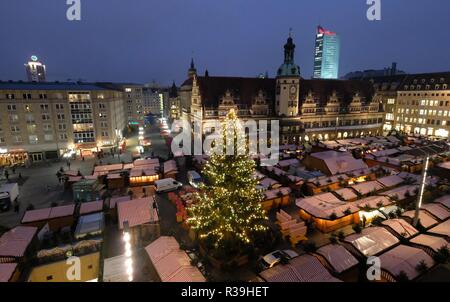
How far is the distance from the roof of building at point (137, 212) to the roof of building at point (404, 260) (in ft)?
54.3

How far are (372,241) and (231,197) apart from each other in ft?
32.2

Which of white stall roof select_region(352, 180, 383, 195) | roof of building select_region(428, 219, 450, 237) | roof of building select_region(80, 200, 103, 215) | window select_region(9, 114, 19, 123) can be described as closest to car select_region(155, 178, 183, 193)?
roof of building select_region(80, 200, 103, 215)

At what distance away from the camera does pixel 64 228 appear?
21719 mm

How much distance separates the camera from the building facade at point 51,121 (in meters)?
45.2

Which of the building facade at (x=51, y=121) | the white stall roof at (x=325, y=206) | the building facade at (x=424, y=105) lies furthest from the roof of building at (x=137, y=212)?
the building facade at (x=424, y=105)

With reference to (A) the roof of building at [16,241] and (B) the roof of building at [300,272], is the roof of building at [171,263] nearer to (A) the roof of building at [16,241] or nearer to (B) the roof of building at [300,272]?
(B) the roof of building at [300,272]

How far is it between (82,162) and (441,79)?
8610 cm

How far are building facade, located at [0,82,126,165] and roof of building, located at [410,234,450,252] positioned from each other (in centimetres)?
5466

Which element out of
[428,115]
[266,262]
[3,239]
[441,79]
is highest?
[441,79]

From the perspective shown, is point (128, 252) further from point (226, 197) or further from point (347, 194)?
point (347, 194)

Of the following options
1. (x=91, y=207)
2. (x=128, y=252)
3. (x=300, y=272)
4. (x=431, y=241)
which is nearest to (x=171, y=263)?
(x=128, y=252)

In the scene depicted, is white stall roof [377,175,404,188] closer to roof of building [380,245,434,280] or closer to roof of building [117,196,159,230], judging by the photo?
roof of building [380,245,434,280]
